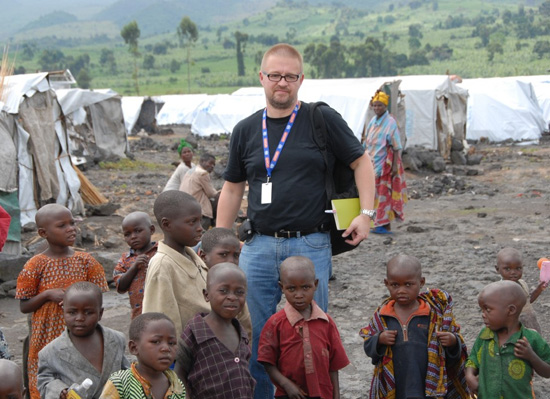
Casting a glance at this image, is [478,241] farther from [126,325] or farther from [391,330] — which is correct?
[391,330]

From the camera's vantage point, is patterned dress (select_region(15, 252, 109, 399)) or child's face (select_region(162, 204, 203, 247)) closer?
child's face (select_region(162, 204, 203, 247))

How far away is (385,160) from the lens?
9172mm

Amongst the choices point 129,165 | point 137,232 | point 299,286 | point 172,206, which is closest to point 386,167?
point 137,232

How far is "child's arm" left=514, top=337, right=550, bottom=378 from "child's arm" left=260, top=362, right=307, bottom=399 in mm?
996

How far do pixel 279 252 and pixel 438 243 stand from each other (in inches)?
234

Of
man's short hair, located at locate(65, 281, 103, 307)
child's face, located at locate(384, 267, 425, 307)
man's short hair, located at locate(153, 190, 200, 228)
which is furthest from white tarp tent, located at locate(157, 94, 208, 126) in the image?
man's short hair, located at locate(65, 281, 103, 307)

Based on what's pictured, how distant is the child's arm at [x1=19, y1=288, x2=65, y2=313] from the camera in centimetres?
357

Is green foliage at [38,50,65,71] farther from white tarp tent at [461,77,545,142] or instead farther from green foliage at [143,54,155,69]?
white tarp tent at [461,77,545,142]

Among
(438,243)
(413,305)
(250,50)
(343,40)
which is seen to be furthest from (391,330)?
(343,40)

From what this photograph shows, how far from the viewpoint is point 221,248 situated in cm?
341

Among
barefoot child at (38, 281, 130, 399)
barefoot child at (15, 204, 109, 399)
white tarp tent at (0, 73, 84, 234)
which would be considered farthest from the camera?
white tarp tent at (0, 73, 84, 234)

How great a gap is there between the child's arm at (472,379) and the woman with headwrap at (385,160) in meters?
5.95

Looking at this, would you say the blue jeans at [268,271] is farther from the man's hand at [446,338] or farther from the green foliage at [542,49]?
the green foliage at [542,49]

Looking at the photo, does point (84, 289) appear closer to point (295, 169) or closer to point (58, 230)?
point (58, 230)
